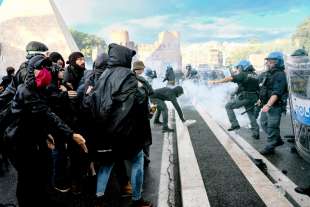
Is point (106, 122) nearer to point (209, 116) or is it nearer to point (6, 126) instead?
point (6, 126)

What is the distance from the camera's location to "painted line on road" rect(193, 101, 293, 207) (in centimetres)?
452

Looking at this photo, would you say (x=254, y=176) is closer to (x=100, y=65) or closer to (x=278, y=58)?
(x=100, y=65)

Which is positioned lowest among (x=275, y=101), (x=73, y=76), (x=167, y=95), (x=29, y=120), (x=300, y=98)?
(x=167, y=95)

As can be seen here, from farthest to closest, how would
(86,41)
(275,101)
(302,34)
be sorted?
(86,41)
(302,34)
(275,101)

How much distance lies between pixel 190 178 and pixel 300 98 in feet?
7.10

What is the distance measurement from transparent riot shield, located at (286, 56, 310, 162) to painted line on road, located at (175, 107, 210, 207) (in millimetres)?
1772

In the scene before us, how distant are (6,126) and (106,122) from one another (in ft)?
3.39

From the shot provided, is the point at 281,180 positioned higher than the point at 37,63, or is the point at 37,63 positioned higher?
the point at 37,63

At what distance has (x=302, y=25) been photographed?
91.1 meters

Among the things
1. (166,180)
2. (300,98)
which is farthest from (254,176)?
(300,98)

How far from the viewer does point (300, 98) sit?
598 centimetres

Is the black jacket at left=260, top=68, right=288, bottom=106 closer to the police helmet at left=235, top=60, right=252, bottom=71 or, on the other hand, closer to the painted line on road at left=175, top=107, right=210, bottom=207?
the police helmet at left=235, top=60, right=252, bottom=71

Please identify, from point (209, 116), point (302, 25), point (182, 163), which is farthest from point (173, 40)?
point (182, 163)

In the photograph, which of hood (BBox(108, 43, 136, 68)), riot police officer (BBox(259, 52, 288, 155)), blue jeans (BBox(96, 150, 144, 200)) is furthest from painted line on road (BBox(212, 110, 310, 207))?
hood (BBox(108, 43, 136, 68))
